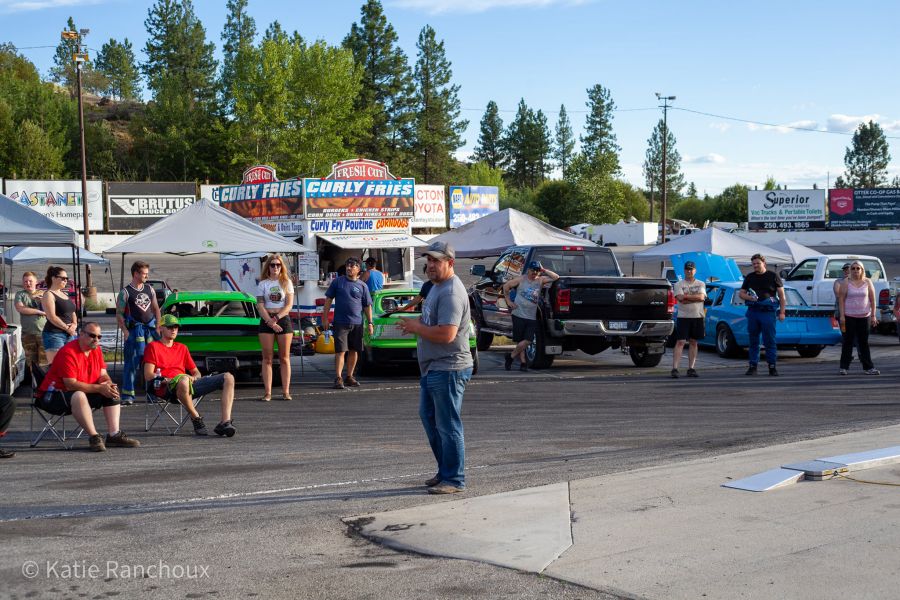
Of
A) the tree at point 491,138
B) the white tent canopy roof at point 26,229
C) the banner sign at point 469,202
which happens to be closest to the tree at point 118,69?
the tree at point 491,138

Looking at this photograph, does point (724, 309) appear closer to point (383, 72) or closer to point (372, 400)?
point (372, 400)

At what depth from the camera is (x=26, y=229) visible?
544 inches

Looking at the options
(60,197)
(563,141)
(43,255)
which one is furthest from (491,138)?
(43,255)

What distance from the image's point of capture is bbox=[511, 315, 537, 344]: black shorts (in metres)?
16.6

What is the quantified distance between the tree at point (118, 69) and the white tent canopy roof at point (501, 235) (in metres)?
121

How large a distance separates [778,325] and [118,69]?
437 ft

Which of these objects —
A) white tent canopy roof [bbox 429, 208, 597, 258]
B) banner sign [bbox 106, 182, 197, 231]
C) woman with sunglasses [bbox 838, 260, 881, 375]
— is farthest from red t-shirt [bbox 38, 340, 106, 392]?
banner sign [bbox 106, 182, 197, 231]

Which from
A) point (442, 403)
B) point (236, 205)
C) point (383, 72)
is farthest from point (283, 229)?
point (383, 72)

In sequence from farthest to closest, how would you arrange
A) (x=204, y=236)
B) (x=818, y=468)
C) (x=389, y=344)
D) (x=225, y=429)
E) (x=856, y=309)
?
1. (x=204, y=236)
2. (x=389, y=344)
3. (x=856, y=309)
4. (x=225, y=429)
5. (x=818, y=468)

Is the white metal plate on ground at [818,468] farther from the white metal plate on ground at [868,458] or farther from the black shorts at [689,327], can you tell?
the black shorts at [689,327]

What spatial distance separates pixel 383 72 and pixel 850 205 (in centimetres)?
4050

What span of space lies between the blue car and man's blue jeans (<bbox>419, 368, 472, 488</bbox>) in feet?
38.8

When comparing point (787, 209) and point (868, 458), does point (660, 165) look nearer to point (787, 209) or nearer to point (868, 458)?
point (787, 209)

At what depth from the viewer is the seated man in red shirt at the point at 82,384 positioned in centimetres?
932
